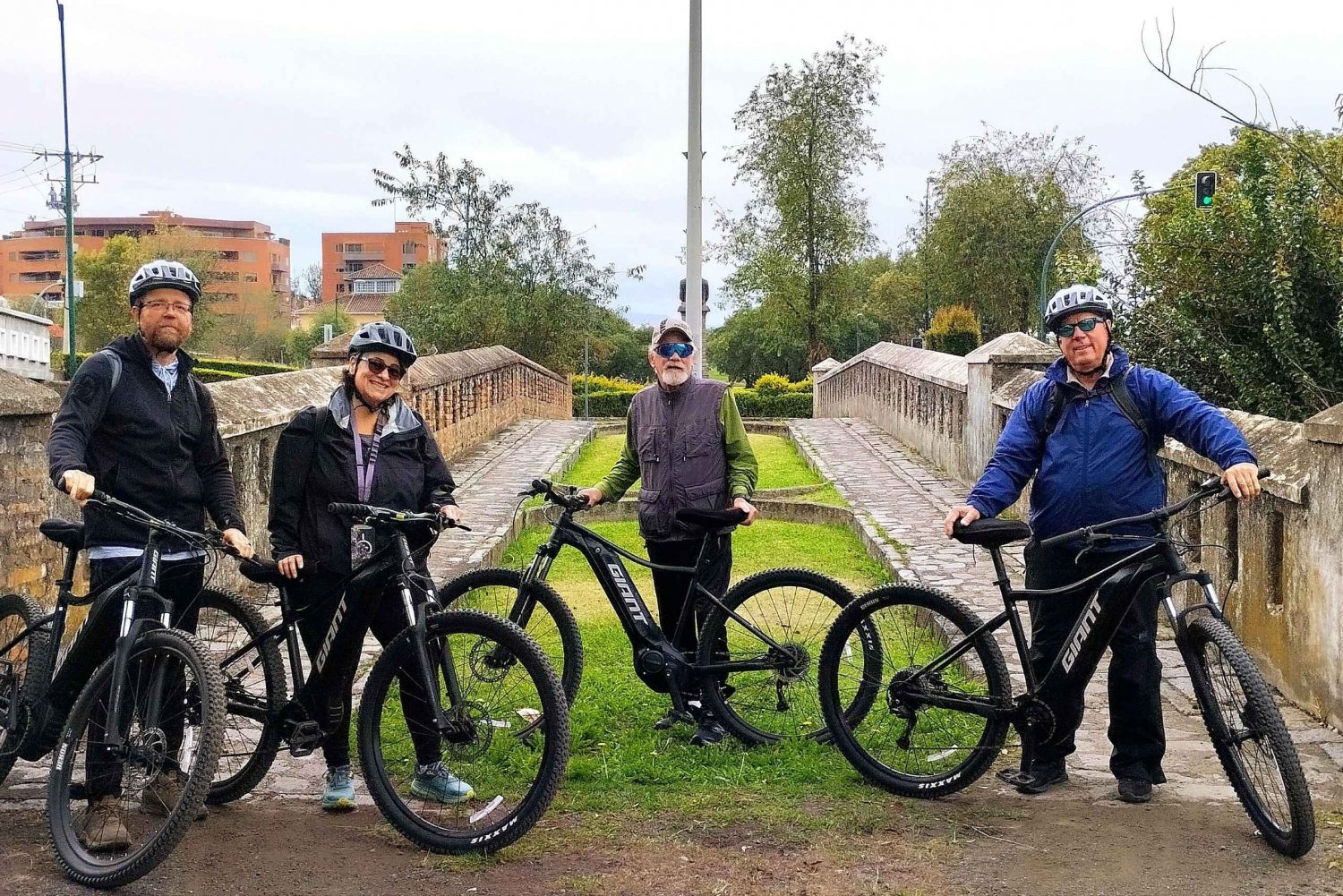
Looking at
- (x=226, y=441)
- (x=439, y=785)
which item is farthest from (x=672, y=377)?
(x=226, y=441)

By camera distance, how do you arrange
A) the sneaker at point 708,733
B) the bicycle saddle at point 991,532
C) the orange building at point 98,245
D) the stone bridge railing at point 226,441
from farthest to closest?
the orange building at point 98,245 < the stone bridge railing at point 226,441 < the sneaker at point 708,733 < the bicycle saddle at point 991,532

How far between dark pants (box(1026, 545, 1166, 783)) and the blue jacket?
0.54ft

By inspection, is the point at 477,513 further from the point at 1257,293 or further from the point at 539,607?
the point at 539,607

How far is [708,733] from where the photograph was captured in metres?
6.02

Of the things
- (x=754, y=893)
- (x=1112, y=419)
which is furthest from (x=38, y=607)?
(x=1112, y=419)

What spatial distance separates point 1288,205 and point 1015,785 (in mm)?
7520

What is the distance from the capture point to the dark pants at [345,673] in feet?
16.3

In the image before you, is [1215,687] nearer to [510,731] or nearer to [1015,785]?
[1015,785]

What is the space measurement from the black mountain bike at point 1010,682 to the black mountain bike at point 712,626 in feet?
1.00

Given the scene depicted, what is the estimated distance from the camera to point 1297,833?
446 centimetres

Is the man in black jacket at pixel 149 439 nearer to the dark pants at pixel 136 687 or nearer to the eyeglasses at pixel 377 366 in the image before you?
the dark pants at pixel 136 687

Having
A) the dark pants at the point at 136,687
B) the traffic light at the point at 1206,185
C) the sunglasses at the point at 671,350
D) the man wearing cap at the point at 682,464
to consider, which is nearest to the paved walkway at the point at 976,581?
the man wearing cap at the point at 682,464

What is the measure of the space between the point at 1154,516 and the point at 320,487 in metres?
2.90

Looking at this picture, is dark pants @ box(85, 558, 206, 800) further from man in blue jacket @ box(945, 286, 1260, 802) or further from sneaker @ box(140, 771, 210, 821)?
man in blue jacket @ box(945, 286, 1260, 802)
